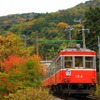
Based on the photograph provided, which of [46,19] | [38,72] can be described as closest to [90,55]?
[38,72]

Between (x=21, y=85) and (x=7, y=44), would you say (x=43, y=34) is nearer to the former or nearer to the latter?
(x=7, y=44)

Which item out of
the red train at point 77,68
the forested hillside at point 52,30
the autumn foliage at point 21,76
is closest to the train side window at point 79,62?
the red train at point 77,68

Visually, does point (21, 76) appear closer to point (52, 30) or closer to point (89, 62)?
point (89, 62)

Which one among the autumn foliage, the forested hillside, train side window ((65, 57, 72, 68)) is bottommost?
the autumn foliage

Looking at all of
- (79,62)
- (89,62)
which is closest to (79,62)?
(79,62)

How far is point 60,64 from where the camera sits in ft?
72.0

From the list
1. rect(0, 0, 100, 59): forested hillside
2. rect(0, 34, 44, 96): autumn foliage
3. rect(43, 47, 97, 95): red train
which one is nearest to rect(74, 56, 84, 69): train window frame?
rect(43, 47, 97, 95): red train

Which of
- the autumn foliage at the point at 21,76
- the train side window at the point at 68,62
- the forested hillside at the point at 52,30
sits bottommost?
the autumn foliage at the point at 21,76

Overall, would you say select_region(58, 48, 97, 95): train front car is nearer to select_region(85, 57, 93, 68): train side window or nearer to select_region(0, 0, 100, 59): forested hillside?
select_region(85, 57, 93, 68): train side window

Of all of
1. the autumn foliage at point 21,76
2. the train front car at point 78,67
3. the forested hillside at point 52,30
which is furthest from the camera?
the forested hillside at point 52,30

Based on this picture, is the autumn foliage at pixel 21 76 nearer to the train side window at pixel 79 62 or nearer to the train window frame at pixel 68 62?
the train window frame at pixel 68 62

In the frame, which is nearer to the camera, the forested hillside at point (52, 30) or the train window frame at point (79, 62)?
the train window frame at point (79, 62)

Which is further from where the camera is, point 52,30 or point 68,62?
point 52,30

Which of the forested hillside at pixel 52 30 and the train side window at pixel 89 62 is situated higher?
the forested hillside at pixel 52 30
